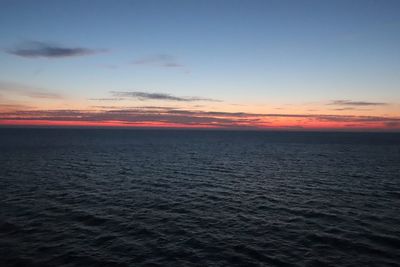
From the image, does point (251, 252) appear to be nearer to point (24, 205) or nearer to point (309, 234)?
point (309, 234)

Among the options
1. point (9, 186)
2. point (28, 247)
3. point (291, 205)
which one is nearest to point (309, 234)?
point (291, 205)

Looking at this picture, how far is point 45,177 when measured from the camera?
5797cm

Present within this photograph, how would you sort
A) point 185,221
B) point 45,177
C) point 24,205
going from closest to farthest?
point 185,221, point 24,205, point 45,177

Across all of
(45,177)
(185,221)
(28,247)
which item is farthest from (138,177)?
(28,247)

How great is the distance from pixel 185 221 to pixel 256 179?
2932 centimetres

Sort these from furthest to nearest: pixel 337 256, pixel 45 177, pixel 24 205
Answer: pixel 45 177 < pixel 24 205 < pixel 337 256

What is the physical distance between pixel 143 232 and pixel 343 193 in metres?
32.1

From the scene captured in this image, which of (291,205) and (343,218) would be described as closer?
(343,218)

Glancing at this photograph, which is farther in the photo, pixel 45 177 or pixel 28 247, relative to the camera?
pixel 45 177

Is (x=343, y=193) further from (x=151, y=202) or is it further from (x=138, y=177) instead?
(x=138, y=177)

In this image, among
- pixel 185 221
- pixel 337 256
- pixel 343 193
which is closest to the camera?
pixel 337 256

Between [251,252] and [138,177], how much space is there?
125ft

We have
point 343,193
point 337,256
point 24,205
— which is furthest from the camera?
point 343,193

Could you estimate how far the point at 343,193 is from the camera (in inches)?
1864
